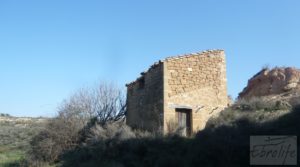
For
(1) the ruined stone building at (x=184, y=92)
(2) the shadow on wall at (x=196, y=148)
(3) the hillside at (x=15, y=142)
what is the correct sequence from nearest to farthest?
(2) the shadow on wall at (x=196, y=148) < (1) the ruined stone building at (x=184, y=92) < (3) the hillside at (x=15, y=142)

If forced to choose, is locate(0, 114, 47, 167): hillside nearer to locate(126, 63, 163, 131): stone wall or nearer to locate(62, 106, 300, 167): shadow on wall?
locate(126, 63, 163, 131): stone wall

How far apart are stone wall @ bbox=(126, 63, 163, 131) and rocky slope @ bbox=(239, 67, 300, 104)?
7626mm

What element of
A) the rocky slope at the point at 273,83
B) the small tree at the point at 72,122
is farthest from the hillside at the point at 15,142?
the rocky slope at the point at 273,83

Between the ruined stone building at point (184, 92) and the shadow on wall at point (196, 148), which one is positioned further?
Answer: the ruined stone building at point (184, 92)

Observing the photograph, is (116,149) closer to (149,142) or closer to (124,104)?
(149,142)

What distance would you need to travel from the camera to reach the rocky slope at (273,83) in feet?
80.1

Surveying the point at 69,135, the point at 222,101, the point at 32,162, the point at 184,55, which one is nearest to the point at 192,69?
the point at 184,55

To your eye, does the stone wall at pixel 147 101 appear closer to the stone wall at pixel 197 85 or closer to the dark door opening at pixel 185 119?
the stone wall at pixel 197 85

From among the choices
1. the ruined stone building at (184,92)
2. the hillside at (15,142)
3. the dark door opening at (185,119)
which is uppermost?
the ruined stone building at (184,92)

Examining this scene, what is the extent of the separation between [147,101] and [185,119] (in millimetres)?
2215

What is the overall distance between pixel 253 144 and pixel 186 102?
292 inches

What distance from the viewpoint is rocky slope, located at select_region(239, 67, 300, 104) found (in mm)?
24417

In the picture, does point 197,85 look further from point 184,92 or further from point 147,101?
point 147,101

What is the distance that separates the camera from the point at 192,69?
1972 cm
